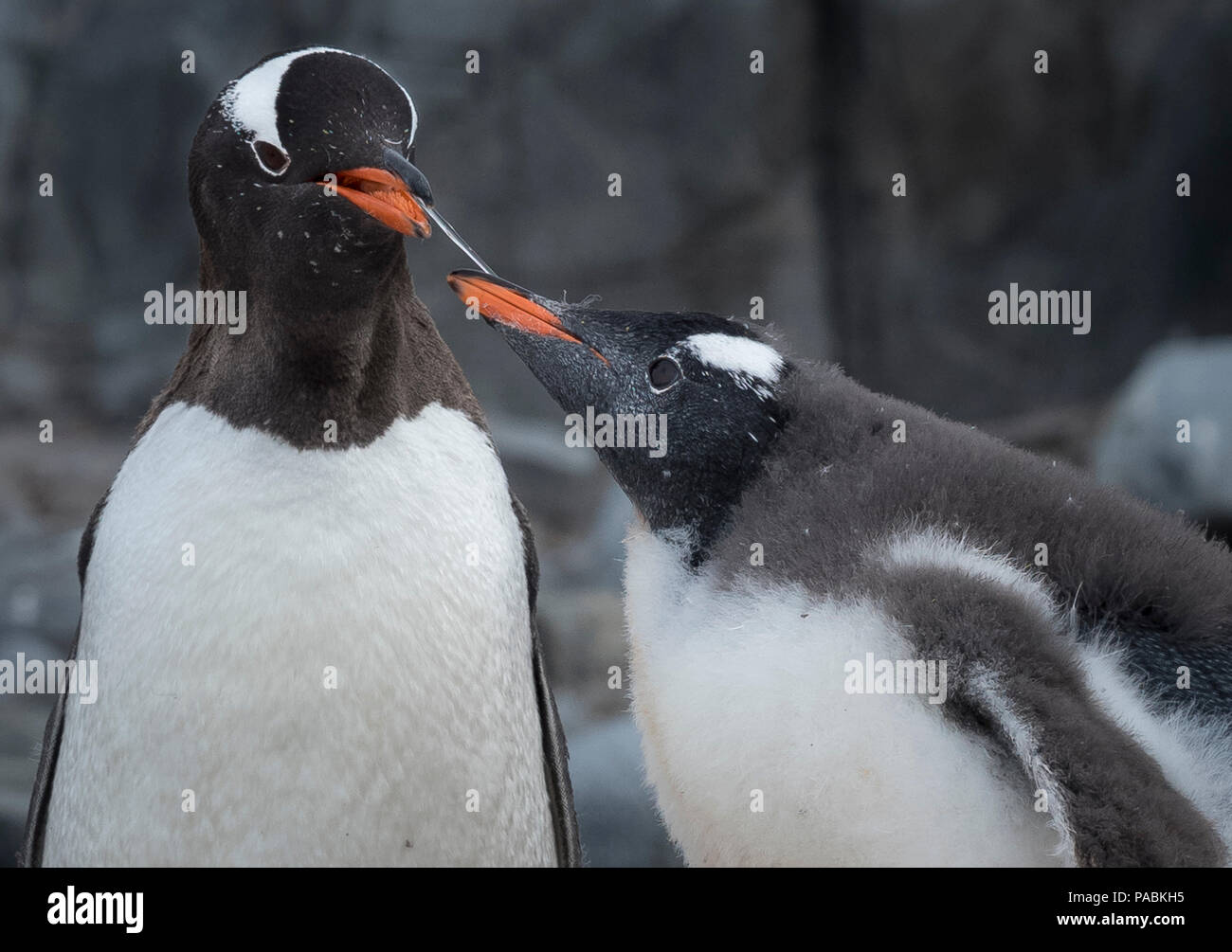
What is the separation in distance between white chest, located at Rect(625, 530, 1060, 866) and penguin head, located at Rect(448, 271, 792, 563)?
119mm

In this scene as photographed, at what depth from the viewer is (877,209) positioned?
5.71m

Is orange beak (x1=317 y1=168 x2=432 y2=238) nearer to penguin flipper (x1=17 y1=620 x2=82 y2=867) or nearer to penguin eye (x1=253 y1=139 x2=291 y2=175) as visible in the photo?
penguin eye (x1=253 y1=139 x2=291 y2=175)

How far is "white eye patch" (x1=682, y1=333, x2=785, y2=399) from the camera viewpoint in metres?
1.45

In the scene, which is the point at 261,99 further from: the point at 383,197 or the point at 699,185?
the point at 699,185

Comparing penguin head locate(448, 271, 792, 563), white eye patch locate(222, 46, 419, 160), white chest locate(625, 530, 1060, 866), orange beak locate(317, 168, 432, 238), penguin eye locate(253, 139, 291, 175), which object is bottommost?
white chest locate(625, 530, 1060, 866)

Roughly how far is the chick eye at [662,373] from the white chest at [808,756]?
0.77 ft

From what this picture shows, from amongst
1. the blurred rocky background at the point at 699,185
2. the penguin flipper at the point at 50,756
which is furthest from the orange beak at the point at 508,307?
the blurred rocky background at the point at 699,185

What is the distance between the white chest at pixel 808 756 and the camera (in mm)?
1144

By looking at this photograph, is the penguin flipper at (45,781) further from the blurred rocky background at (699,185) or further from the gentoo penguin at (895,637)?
the blurred rocky background at (699,185)

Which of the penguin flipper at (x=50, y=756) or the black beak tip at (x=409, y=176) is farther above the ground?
the black beak tip at (x=409, y=176)

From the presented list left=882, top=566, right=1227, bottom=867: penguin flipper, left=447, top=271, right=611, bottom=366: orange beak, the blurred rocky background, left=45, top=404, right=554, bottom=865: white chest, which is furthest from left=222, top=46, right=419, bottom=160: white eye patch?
the blurred rocky background

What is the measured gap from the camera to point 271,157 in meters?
1.37

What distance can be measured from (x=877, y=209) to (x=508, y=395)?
68.5 inches

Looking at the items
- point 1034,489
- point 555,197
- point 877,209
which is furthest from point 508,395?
point 1034,489
